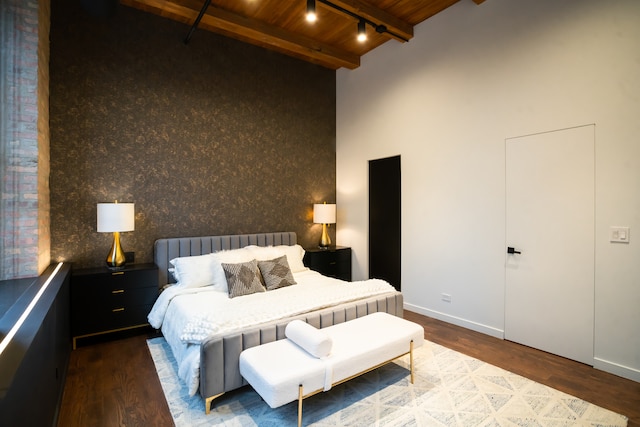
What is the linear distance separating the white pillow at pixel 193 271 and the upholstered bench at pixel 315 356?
1527 mm

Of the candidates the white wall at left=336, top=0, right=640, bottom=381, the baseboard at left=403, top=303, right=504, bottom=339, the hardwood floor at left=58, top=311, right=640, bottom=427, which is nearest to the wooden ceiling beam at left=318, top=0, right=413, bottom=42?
the white wall at left=336, top=0, right=640, bottom=381

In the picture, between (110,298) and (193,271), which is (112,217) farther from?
(193,271)

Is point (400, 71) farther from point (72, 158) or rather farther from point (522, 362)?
point (72, 158)

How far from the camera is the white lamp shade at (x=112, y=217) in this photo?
3270 mm

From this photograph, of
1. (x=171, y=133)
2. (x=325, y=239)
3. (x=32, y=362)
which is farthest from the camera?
(x=325, y=239)

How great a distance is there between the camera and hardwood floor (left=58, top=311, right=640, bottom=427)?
2.18 metres

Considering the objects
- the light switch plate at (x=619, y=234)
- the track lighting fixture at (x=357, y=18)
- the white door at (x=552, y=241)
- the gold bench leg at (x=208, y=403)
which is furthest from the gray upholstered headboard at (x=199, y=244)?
the light switch plate at (x=619, y=234)

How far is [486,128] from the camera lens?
3545 mm

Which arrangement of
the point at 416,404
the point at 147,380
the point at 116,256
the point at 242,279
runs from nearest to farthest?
1. the point at 416,404
2. the point at 147,380
3. the point at 242,279
4. the point at 116,256

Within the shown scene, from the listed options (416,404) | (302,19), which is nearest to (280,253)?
(416,404)

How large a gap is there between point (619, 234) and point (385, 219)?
2544mm

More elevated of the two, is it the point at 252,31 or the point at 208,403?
the point at 252,31

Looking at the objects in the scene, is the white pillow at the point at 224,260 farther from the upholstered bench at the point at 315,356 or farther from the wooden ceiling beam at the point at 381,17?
the wooden ceiling beam at the point at 381,17

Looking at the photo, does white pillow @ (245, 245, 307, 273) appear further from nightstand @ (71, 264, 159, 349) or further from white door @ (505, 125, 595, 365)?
white door @ (505, 125, 595, 365)
